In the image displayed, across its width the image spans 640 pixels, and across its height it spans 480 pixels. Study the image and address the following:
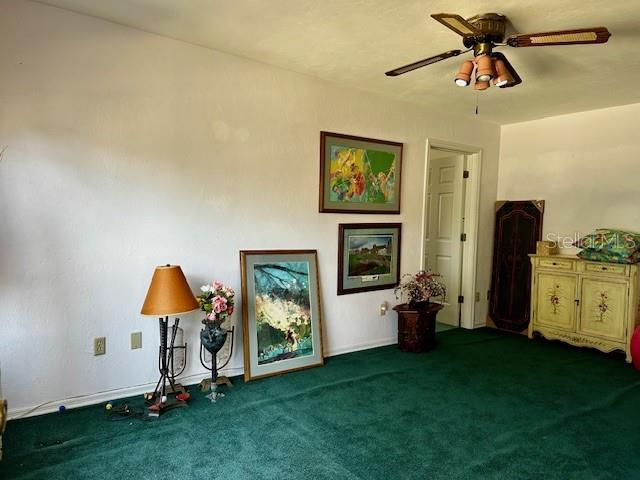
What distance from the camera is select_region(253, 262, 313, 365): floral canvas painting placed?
11.8ft

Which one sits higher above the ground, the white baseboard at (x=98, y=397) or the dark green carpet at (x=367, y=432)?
the white baseboard at (x=98, y=397)

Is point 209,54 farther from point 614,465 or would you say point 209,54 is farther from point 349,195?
point 614,465

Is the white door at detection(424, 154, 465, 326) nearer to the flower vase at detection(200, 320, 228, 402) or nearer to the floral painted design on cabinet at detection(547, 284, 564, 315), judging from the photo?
the floral painted design on cabinet at detection(547, 284, 564, 315)

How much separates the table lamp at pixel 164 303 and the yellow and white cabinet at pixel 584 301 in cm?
386

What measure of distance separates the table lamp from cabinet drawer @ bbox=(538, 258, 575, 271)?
152 inches

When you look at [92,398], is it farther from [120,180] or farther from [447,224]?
[447,224]

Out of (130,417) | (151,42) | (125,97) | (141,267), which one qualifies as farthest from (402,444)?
(151,42)

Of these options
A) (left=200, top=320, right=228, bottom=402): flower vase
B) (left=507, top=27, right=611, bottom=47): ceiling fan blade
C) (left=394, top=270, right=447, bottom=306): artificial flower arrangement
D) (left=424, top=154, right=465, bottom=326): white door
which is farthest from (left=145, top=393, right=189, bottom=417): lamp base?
(left=424, top=154, right=465, bottom=326): white door

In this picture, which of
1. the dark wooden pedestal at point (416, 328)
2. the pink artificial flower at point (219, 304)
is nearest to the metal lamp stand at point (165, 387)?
the pink artificial flower at point (219, 304)

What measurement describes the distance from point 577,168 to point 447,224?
5.16ft

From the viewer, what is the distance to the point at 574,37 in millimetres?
2256

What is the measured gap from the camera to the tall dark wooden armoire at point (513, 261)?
5.13 m

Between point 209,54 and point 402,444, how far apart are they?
10.1 ft

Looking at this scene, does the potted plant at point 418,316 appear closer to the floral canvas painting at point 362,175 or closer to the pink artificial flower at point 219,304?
the floral canvas painting at point 362,175
